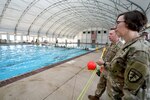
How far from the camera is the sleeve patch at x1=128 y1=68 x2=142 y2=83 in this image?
3.03 ft

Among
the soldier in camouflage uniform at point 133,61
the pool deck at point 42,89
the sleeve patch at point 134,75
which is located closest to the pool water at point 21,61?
the pool deck at point 42,89

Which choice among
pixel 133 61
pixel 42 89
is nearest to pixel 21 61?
pixel 42 89

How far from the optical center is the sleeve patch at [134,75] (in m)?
0.92

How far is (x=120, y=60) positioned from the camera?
1.13 meters

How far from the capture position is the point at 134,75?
935mm

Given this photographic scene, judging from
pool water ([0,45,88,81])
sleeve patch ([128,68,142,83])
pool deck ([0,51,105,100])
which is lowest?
pool water ([0,45,88,81])

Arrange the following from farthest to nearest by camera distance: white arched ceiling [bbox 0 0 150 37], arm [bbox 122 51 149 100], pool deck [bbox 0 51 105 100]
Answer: white arched ceiling [bbox 0 0 150 37] → pool deck [bbox 0 51 105 100] → arm [bbox 122 51 149 100]

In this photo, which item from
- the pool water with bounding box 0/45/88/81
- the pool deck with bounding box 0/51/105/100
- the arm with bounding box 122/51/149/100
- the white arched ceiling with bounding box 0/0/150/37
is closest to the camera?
the arm with bounding box 122/51/149/100

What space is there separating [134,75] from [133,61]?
11 centimetres

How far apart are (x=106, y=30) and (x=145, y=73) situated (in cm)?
3728

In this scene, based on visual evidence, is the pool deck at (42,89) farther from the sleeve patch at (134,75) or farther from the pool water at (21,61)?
the pool water at (21,61)

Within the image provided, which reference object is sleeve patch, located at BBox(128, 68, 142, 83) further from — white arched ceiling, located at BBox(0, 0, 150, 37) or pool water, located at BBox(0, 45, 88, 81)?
white arched ceiling, located at BBox(0, 0, 150, 37)

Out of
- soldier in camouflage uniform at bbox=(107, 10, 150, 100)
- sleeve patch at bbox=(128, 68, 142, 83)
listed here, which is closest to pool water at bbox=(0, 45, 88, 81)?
soldier in camouflage uniform at bbox=(107, 10, 150, 100)

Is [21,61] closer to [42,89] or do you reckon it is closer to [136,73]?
[42,89]
